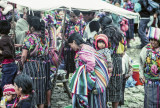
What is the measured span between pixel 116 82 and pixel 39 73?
173cm

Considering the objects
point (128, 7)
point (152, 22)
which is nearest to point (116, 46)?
point (152, 22)

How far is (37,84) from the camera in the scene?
4.88 meters

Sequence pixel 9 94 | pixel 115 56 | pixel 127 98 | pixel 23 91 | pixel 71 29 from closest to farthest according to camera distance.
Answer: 1. pixel 23 91
2. pixel 9 94
3. pixel 115 56
4. pixel 127 98
5. pixel 71 29

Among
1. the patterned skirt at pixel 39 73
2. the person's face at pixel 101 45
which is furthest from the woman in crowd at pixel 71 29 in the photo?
the person's face at pixel 101 45

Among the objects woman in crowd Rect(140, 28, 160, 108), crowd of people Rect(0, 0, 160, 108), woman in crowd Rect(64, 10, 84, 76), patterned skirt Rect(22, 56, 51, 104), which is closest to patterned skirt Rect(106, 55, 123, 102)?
crowd of people Rect(0, 0, 160, 108)

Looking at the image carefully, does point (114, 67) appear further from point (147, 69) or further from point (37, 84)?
point (37, 84)

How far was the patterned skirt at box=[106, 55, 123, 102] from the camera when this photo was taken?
5164 millimetres

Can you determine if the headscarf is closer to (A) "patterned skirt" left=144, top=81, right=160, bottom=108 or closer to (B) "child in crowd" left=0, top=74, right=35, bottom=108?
(A) "patterned skirt" left=144, top=81, right=160, bottom=108

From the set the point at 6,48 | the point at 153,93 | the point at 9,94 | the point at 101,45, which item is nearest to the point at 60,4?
the point at 101,45

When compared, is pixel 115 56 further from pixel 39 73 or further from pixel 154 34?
pixel 39 73

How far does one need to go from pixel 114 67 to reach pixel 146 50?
103cm

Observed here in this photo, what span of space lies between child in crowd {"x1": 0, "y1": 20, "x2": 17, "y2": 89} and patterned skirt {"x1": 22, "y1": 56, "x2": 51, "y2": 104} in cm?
27

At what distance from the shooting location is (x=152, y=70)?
13.9 ft

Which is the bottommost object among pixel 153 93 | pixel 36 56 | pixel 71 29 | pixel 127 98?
pixel 127 98
